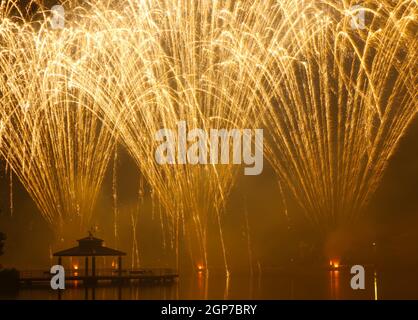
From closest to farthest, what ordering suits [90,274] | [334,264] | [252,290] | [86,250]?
[252,290] → [86,250] → [90,274] → [334,264]

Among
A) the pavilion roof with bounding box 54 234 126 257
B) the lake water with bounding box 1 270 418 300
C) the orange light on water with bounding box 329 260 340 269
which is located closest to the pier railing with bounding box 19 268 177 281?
the lake water with bounding box 1 270 418 300

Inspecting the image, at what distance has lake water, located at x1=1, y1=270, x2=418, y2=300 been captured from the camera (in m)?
46.5

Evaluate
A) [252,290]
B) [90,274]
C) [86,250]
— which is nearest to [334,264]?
[252,290]

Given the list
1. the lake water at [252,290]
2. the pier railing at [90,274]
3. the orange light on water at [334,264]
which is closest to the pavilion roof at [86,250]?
the lake water at [252,290]

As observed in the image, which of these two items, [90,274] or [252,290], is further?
[90,274]

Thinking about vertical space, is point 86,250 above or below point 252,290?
above

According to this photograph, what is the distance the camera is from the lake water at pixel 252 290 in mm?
46500

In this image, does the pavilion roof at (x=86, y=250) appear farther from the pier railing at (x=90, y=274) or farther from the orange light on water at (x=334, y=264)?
the orange light on water at (x=334, y=264)

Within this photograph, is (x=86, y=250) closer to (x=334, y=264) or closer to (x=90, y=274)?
(x=90, y=274)

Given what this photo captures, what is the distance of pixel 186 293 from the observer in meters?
49.0

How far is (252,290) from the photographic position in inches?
2040

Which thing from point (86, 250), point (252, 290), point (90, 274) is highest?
point (86, 250)
